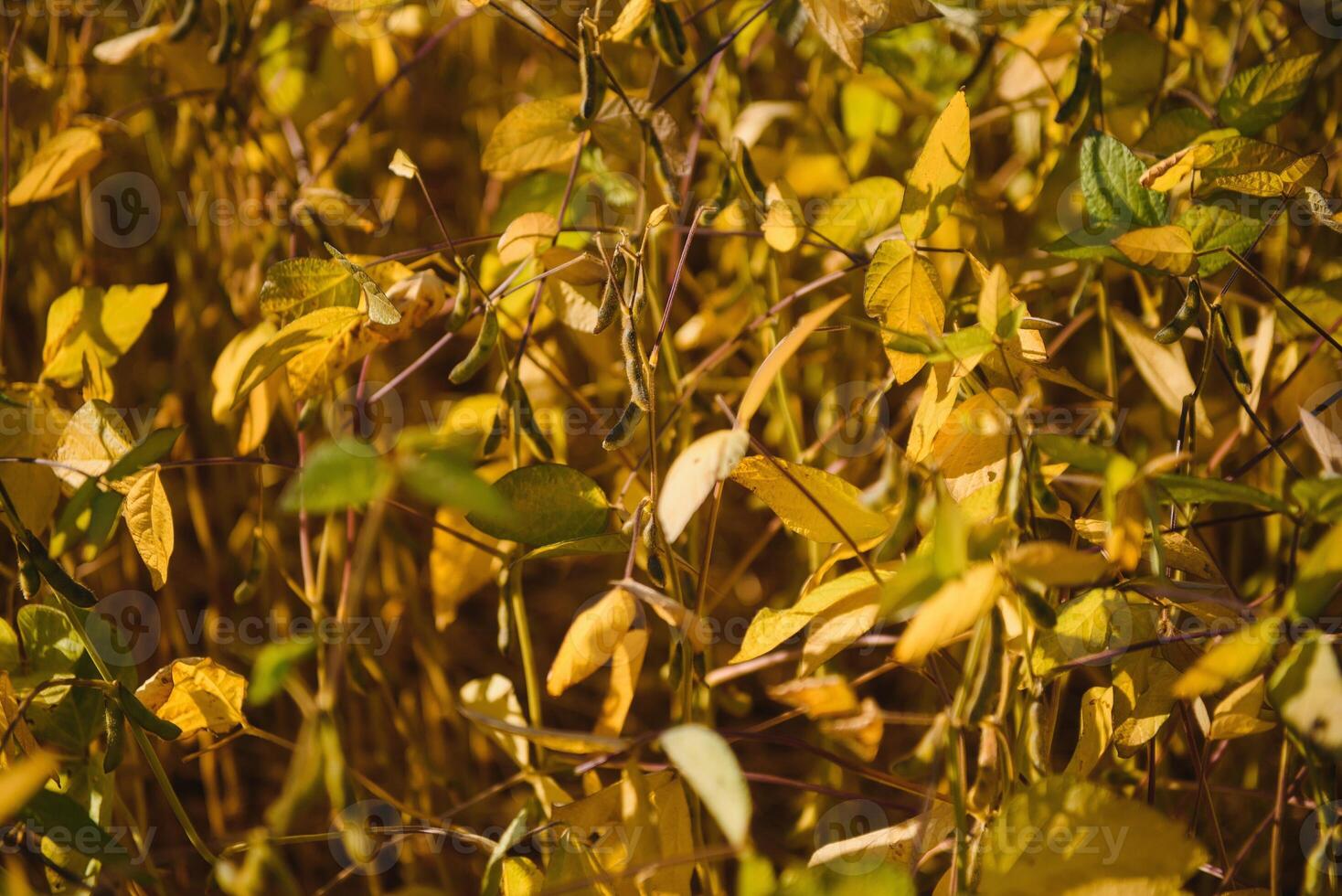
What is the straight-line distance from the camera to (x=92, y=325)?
645 millimetres

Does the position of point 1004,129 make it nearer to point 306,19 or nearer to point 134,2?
point 306,19

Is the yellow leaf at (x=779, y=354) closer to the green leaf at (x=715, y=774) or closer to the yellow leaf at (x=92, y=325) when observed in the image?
the green leaf at (x=715, y=774)

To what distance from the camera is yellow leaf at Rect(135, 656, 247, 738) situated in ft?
1.68

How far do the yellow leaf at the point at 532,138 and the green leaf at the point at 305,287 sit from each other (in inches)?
4.6

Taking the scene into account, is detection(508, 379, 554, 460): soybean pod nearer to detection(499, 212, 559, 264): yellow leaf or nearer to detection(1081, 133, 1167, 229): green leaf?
detection(499, 212, 559, 264): yellow leaf

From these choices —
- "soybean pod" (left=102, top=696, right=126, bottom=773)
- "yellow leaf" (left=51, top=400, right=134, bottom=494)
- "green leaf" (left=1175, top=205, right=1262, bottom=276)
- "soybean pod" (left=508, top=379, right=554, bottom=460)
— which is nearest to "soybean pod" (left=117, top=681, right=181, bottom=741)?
"soybean pod" (left=102, top=696, right=126, bottom=773)

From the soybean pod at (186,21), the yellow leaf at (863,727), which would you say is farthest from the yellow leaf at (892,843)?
the soybean pod at (186,21)

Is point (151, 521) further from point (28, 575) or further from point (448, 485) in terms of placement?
point (448, 485)

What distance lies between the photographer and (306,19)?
924mm

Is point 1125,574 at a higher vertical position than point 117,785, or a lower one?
higher

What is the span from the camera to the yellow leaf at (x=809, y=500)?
470 millimetres

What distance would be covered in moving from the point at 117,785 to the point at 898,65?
2.58 ft

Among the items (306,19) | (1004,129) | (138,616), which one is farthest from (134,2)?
(1004,129)

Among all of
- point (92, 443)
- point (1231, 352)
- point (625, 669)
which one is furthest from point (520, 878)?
point (1231, 352)
